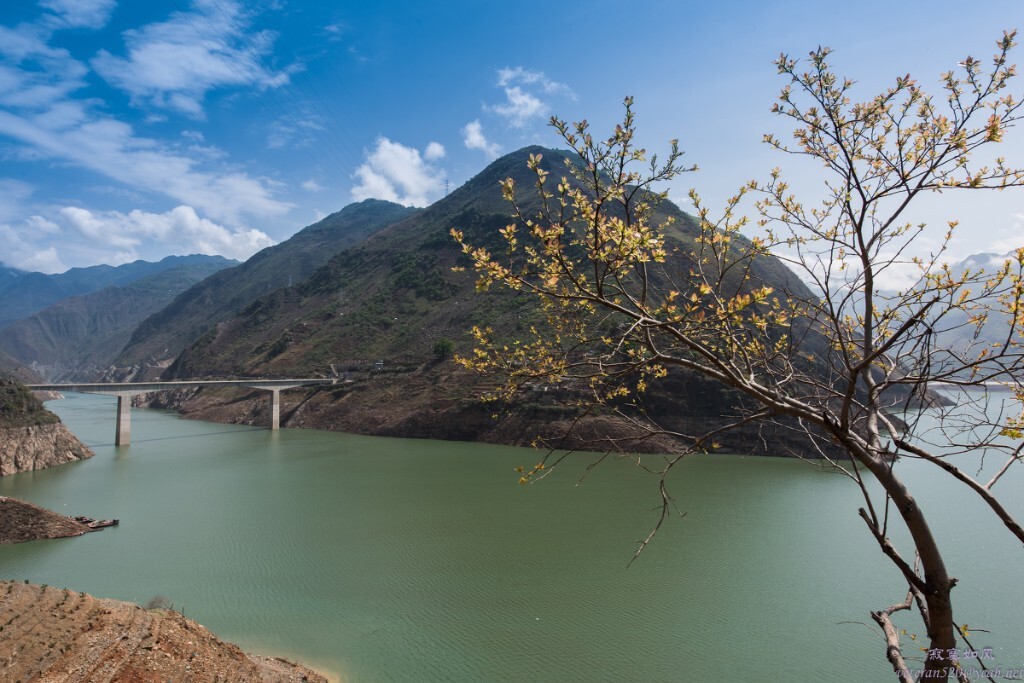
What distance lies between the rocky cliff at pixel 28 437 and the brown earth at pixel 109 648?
86.9ft

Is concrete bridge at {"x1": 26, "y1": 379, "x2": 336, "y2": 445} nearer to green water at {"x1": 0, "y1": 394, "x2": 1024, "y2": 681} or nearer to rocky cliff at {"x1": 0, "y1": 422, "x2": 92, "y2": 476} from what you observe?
rocky cliff at {"x1": 0, "y1": 422, "x2": 92, "y2": 476}

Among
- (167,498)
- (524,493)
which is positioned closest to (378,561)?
(524,493)

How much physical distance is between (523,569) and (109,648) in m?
9.28

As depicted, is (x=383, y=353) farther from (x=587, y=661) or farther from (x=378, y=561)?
(x=587, y=661)

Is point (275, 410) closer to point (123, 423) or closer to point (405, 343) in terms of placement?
point (123, 423)

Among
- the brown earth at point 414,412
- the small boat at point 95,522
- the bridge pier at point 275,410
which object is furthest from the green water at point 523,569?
the bridge pier at point 275,410

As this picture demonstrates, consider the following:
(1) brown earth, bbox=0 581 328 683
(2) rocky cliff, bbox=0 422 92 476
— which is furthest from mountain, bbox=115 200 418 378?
(1) brown earth, bbox=0 581 328 683

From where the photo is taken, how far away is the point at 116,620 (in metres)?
9.37

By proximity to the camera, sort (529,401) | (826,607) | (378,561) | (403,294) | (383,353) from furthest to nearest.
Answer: (403,294)
(383,353)
(529,401)
(378,561)
(826,607)

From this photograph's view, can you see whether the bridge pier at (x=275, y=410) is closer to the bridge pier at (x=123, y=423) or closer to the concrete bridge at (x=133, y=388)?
the concrete bridge at (x=133, y=388)

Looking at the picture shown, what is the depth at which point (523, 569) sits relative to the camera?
48.4 feet

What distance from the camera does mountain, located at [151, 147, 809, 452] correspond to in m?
38.8

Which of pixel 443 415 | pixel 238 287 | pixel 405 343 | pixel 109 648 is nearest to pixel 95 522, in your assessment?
pixel 109 648

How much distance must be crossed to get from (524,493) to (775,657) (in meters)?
13.8
